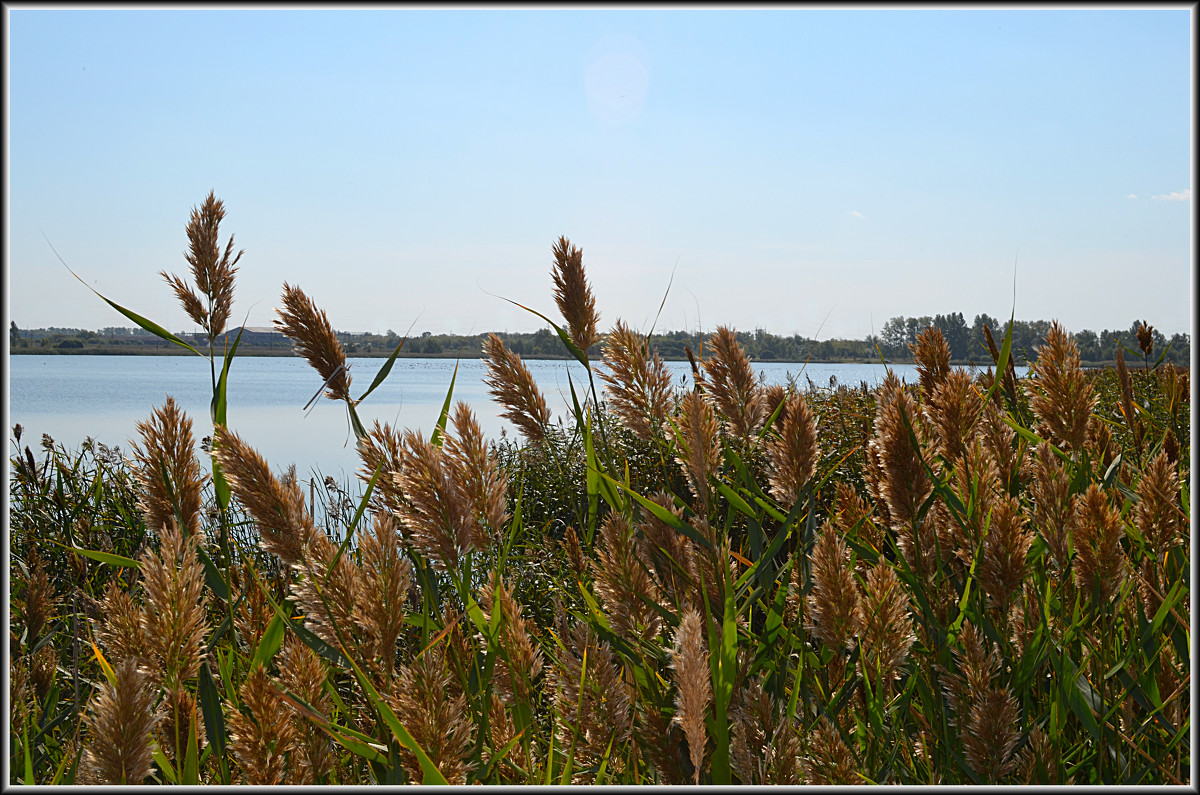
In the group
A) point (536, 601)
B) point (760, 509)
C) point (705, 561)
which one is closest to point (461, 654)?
point (705, 561)

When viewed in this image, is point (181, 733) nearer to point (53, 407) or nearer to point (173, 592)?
point (173, 592)

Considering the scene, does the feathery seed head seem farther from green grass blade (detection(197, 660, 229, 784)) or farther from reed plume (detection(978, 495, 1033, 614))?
green grass blade (detection(197, 660, 229, 784))

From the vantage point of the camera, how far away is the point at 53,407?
14703 millimetres

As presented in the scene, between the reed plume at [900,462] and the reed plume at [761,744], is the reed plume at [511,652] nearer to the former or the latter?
the reed plume at [761,744]

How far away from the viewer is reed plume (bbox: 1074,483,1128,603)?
4.33 feet

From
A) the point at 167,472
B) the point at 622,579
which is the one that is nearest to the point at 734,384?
the point at 622,579

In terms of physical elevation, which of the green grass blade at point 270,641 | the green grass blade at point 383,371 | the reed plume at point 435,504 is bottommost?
the green grass blade at point 270,641

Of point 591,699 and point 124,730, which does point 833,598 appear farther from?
point 124,730

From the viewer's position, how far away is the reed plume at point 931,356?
174cm

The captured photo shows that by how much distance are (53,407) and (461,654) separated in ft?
55.1

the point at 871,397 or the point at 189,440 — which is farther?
the point at 871,397

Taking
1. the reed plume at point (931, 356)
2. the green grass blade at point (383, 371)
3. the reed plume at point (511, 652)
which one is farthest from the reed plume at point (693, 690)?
the reed plume at point (931, 356)

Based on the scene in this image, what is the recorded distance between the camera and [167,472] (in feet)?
4.55

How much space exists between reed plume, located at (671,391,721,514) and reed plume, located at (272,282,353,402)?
67 centimetres
